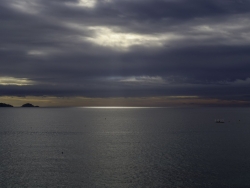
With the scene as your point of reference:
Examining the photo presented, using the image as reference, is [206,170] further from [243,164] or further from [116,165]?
[116,165]

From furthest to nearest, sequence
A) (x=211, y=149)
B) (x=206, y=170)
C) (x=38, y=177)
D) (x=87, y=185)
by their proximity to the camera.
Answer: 1. (x=211, y=149)
2. (x=206, y=170)
3. (x=38, y=177)
4. (x=87, y=185)

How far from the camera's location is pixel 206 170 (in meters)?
56.8

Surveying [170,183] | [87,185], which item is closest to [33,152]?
[87,185]

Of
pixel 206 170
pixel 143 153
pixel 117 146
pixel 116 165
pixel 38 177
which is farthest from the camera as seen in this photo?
pixel 117 146

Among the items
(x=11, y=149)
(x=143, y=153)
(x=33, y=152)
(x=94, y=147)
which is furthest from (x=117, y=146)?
(x=11, y=149)

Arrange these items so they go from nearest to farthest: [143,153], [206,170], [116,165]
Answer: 1. [206,170]
2. [116,165]
3. [143,153]

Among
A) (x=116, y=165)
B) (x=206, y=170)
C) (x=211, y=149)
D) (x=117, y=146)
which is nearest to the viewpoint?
(x=206, y=170)

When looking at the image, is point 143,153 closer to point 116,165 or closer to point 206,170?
point 116,165

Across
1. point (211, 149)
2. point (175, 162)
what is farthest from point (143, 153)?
point (211, 149)

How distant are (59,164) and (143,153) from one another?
72.2 feet

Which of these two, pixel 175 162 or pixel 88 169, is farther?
pixel 175 162

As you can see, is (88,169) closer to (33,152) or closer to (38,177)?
(38,177)

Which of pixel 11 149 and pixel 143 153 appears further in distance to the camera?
pixel 11 149

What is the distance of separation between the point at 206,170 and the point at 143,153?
2062cm
